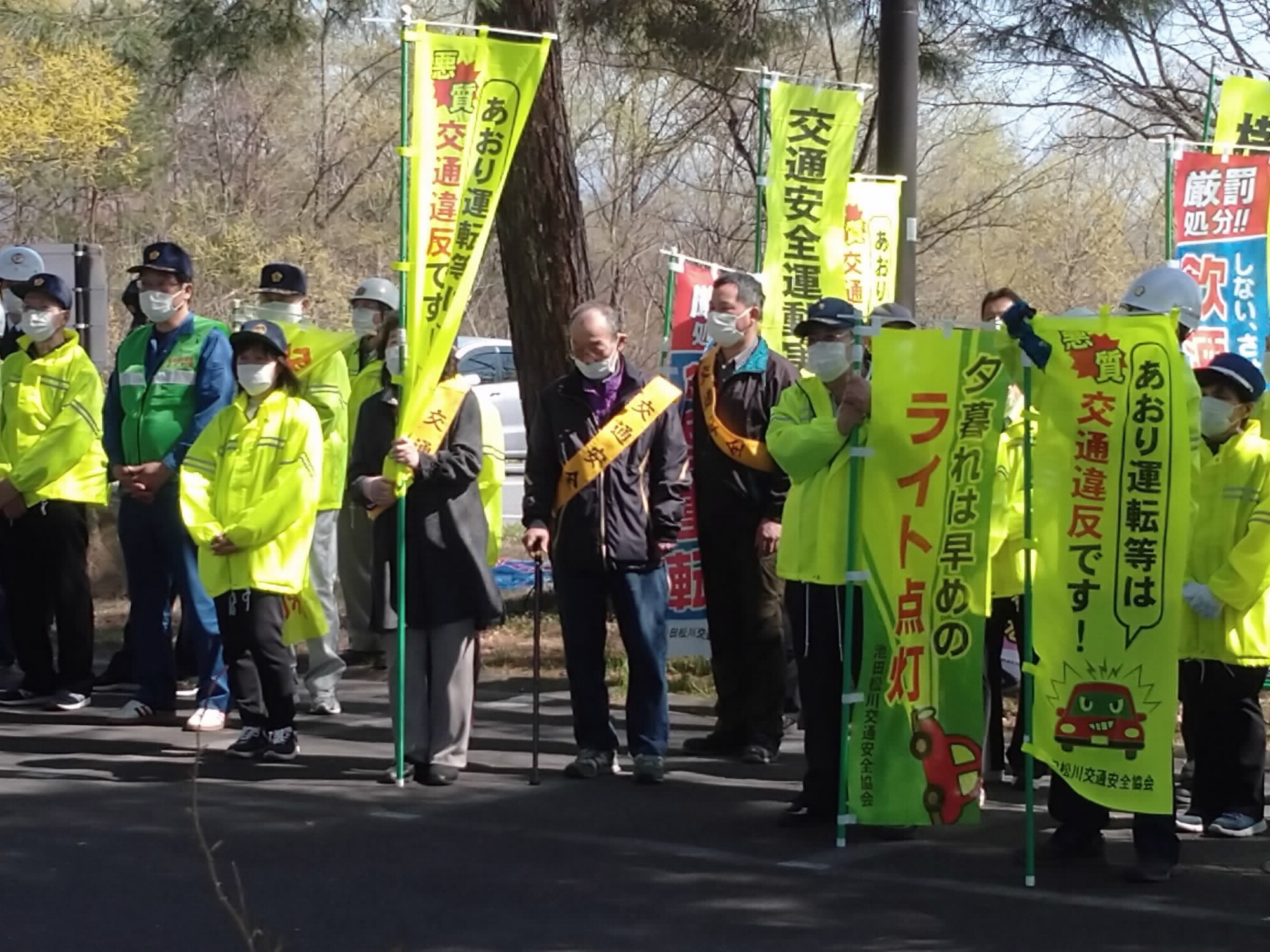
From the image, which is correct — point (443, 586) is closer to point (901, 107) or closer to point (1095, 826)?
point (1095, 826)

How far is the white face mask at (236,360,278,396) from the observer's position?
318 inches

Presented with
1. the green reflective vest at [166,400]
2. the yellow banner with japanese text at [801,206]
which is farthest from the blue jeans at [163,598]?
the yellow banner with japanese text at [801,206]

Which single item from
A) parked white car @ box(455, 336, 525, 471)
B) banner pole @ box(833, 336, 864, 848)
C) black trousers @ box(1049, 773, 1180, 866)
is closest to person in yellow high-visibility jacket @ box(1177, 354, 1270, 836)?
black trousers @ box(1049, 773, 1180, 866)

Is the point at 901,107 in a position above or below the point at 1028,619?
above

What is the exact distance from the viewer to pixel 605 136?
24844 mm

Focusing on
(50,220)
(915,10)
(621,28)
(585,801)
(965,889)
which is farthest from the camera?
(50,220)

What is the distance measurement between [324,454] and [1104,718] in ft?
15.7

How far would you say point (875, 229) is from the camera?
10.2 m

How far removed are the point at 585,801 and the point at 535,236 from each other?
196 inches

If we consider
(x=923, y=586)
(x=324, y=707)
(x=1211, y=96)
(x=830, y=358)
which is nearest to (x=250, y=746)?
(x=324, y=707)

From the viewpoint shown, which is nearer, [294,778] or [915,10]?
[294,778]

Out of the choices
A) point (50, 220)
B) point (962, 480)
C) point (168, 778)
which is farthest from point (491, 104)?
point (50, 220)

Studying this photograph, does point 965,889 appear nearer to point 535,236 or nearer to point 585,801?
point 585,801

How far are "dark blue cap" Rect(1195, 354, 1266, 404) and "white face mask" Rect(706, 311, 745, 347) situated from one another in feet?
6.99
